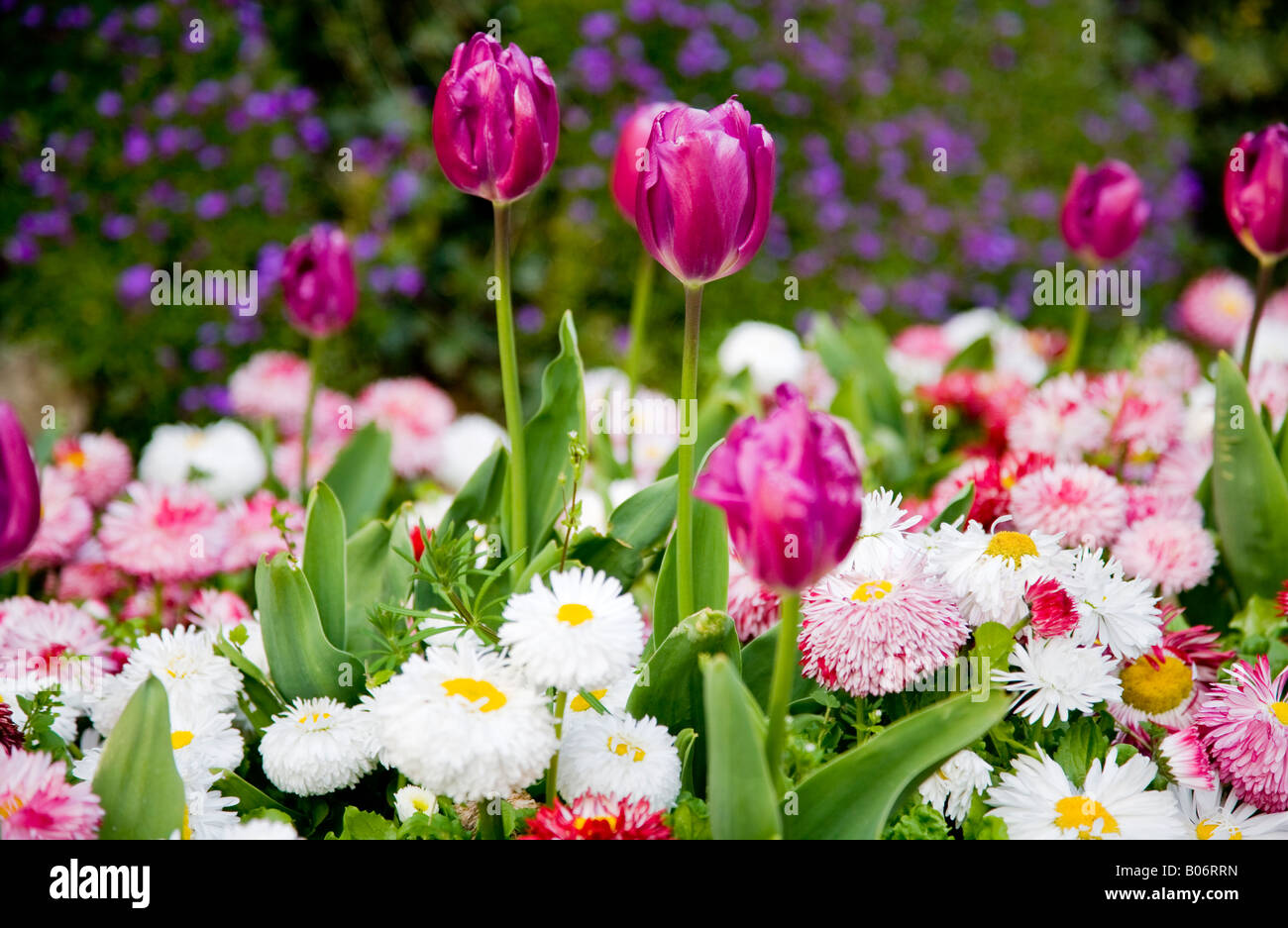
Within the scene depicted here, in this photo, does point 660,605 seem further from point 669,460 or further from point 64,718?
point 64,718

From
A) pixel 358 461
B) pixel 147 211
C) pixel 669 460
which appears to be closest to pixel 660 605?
pixel 669 460

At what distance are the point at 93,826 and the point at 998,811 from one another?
758 millimetres

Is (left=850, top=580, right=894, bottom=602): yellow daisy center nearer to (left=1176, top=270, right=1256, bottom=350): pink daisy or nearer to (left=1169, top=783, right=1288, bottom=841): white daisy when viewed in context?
(left=1169, top=783, right=1288, bottom=841): white daisy

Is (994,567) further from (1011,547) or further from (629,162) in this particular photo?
(629,162)

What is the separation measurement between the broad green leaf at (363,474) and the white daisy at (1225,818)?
106 cm

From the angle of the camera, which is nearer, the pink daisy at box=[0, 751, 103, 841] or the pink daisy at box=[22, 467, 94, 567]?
the pink daisy at box=[0, 751, 103, 841]

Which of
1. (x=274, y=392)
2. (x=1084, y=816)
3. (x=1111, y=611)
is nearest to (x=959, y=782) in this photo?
(x=1084, y=816)

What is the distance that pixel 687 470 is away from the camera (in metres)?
1.02

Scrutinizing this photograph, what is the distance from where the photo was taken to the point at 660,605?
1127 mm

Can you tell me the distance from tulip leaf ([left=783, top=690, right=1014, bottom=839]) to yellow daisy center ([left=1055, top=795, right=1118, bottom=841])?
150mm

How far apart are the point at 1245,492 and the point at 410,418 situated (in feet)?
4.34

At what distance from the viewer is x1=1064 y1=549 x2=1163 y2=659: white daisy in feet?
3.42

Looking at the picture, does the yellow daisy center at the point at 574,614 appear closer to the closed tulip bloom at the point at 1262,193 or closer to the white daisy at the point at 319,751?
the white daisy at the point at 319,751

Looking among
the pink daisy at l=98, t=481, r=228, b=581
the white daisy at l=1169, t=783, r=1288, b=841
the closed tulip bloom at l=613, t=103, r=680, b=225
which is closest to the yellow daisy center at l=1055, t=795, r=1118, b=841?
the white daisy at l=1169, t=783, r=1288, b=841
